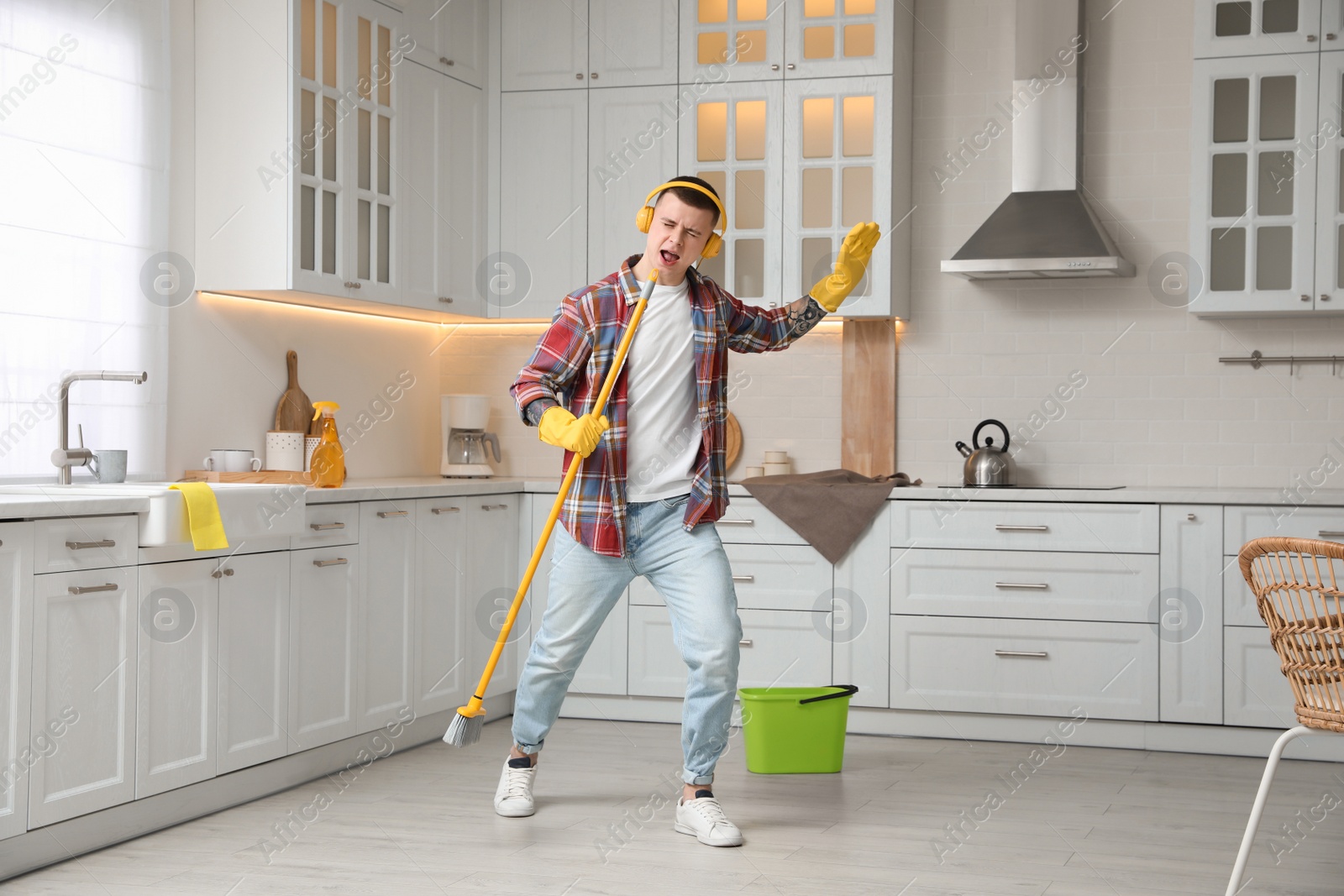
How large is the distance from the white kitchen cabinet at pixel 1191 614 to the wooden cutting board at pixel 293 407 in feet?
8.98

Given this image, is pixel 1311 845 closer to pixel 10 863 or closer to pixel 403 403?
pixel 10 863

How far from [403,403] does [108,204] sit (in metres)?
1.67

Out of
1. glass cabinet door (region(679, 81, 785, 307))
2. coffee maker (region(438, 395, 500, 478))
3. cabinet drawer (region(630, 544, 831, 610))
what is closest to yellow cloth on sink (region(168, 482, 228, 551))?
cabinet drawer (region(630, 544, 831, 610))

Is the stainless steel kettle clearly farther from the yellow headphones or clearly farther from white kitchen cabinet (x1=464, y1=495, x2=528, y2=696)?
the yellow headphones

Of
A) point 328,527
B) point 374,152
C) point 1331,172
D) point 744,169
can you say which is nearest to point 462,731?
point 328,527

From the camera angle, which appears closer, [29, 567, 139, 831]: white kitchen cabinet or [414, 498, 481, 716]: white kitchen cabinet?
[29, 567, 139, 831]: white kitchen cabinet

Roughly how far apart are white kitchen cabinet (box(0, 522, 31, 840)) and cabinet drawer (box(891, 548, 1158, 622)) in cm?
262

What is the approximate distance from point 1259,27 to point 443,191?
109 inches

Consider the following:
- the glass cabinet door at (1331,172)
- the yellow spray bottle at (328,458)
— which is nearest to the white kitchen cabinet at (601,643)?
the yellow spray bottle at (328,458)

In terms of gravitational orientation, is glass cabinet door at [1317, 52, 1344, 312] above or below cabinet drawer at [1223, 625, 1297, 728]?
above

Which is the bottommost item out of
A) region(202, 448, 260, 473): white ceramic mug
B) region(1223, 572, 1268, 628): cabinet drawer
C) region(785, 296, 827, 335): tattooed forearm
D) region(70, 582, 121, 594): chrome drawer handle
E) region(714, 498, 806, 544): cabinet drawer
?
region(1223, 572, 1268, 628): cabinet drawer

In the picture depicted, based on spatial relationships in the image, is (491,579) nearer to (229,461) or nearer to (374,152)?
(229,461)

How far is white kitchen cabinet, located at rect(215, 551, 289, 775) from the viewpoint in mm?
3301

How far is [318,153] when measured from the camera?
161 inches
